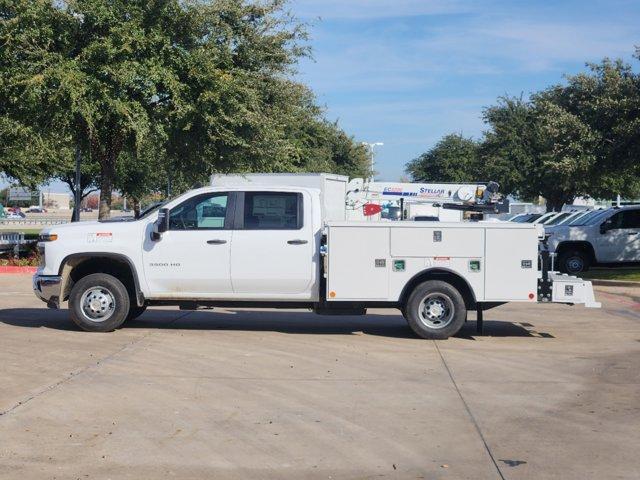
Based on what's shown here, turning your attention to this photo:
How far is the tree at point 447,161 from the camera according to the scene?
61969mm

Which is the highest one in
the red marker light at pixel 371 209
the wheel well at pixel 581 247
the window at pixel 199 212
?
the red marker light at pixel 371 209

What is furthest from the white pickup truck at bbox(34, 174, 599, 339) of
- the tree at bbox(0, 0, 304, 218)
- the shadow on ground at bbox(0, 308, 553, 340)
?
the tree at bbox(0, 0, 304, 218)

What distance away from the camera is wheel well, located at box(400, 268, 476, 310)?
40.1 feet

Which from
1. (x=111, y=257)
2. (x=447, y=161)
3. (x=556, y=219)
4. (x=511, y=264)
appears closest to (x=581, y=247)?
(x=556, y=219)

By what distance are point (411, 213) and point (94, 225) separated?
20154 mm

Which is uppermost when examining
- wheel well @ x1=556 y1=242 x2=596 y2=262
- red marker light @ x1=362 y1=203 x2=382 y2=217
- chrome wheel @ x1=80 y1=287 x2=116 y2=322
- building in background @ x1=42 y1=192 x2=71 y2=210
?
building in background @ x1=42 y1=192 x2=71 y2=210

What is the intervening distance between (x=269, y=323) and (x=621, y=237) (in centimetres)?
1461

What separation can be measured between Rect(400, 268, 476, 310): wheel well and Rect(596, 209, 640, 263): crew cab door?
14066 mm

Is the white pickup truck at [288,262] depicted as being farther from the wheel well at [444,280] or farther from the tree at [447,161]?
the tree at [447,161]

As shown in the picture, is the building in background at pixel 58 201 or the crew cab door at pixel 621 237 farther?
the building in background at pixel 58 201

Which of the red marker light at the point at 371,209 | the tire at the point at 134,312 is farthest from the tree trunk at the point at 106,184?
the tire at the point at 134,312

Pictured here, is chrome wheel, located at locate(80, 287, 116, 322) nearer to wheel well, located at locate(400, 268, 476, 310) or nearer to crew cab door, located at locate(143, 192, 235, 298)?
crew cab door, located at locate(143, 192, 235, 298)

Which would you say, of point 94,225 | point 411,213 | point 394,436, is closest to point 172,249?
point 94,225

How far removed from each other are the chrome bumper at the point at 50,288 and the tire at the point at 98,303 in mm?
215
